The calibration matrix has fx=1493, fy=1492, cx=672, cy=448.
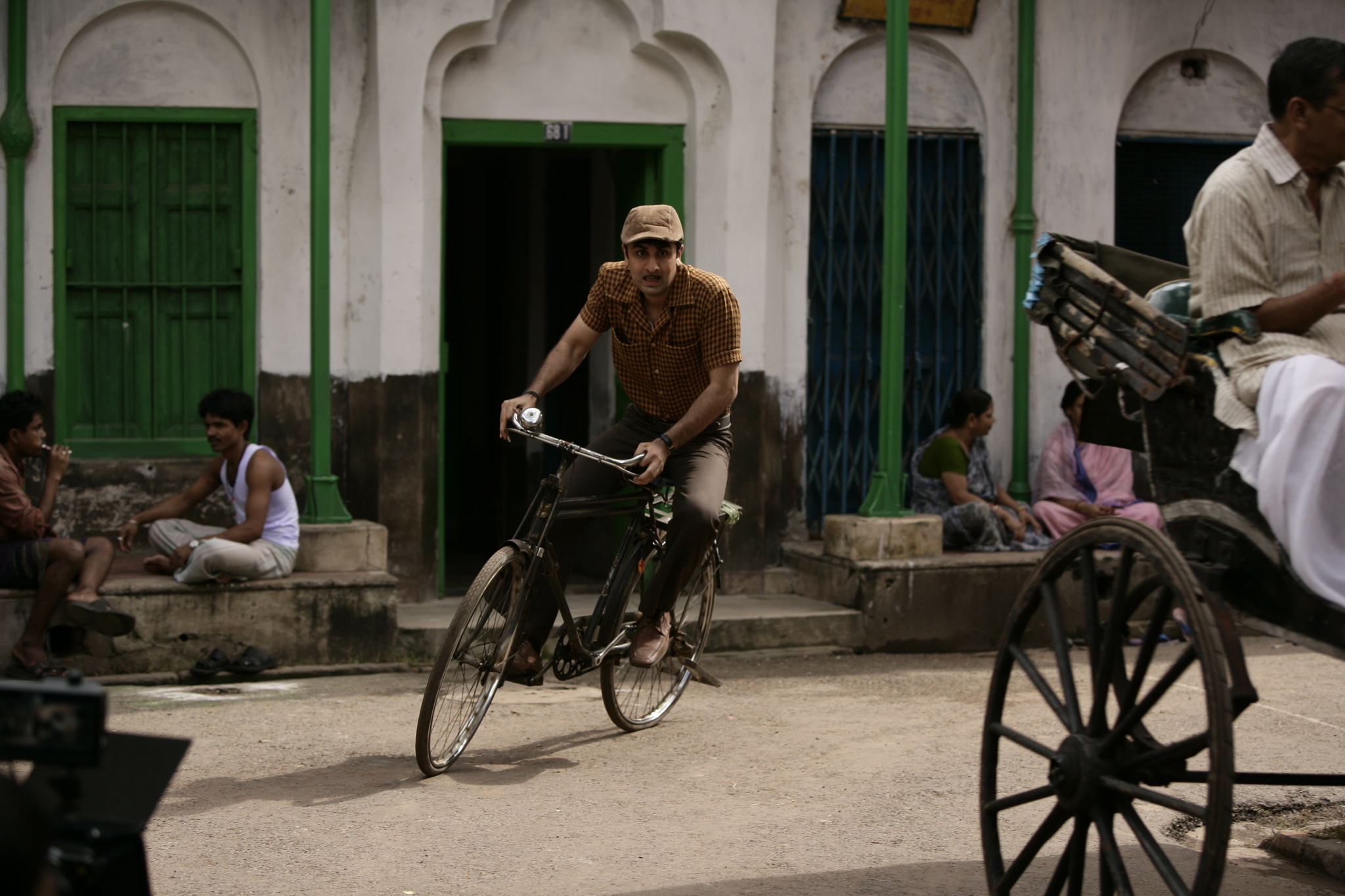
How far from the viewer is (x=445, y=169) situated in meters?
8.52

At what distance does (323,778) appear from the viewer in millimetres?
5145

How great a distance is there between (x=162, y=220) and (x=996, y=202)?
4.80 m

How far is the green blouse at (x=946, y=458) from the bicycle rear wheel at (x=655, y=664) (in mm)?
2610

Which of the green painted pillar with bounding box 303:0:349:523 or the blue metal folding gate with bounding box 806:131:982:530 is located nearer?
the green painted pillar with bounding box 303:0:349:523

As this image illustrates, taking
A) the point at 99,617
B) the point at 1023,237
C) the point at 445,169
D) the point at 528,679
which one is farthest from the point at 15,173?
the point at 1023,237

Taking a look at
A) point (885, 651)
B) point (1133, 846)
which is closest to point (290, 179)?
point (885, 651)

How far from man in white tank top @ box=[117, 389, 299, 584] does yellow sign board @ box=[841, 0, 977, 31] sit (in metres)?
4.21

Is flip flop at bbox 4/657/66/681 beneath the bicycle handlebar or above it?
beneath

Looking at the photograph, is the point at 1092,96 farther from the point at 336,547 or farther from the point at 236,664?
the point at 236,664

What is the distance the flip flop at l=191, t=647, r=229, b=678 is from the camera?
6.74 metres

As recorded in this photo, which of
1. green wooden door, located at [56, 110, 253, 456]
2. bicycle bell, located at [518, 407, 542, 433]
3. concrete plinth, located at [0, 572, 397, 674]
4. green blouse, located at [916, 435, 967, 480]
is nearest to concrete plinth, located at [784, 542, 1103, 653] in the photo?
green blouse, located at [916, 435, 967, 480]

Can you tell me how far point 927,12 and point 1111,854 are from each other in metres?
6.66

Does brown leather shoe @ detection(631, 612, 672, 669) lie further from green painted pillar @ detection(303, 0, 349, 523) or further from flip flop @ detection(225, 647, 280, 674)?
green painted pillar @ detection(303, 0, 349, 523)

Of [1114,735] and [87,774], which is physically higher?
[87,774]
